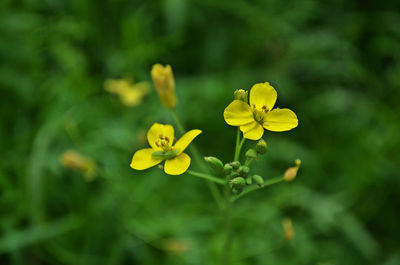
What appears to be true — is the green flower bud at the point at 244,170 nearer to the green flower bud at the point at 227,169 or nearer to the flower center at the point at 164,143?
the green flower bud at the point at 227,169

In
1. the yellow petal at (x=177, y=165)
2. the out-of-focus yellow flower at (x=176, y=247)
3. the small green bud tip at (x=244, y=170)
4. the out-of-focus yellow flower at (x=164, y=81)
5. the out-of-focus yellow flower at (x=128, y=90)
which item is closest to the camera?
the yellow petal at (x=177, y=165)

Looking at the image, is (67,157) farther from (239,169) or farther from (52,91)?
(239,169)

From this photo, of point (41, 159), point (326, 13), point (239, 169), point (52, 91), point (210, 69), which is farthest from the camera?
point (326, 13)

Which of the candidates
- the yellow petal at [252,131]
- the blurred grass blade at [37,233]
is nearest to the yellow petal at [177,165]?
the yellow petal at [252,131]

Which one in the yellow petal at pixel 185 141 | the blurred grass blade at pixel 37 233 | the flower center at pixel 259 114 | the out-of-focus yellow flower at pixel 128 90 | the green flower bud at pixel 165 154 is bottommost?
the blurred grass blade at pixel 37 233

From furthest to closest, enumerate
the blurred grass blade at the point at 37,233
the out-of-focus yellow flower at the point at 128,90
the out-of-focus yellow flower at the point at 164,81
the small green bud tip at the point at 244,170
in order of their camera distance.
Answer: the out-of-focus yellow flower at the point at 128,90, the blurred grass blade at the point at 37,233, the out-of-focus yellow flower at the point at 164,81, the small green bud tip at the point at 244,170

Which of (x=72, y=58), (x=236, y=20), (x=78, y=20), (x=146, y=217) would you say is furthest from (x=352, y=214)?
(x=78, y=20)

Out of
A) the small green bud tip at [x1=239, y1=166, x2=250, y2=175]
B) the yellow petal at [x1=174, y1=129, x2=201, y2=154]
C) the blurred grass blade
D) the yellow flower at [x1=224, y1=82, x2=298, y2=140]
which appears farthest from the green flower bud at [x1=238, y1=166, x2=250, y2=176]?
the blurred grass blade

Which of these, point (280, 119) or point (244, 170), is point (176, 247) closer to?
point (244, 170)
